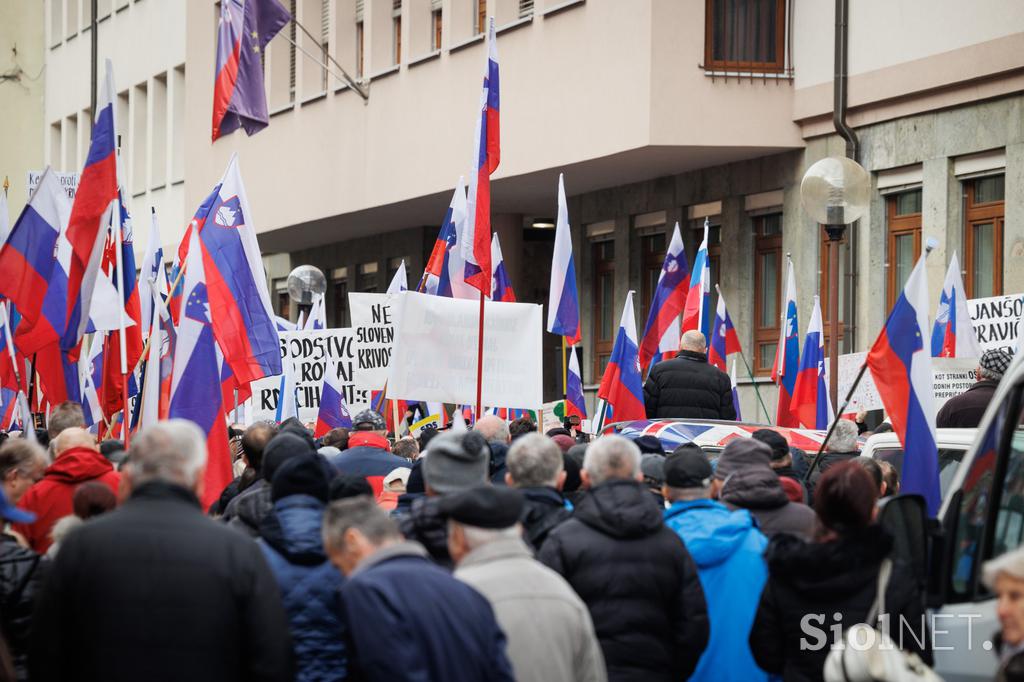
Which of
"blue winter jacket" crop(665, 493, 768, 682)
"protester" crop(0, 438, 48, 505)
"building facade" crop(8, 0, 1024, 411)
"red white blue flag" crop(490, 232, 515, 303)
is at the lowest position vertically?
"blue winter jacket" crop(665, 493, 768, 682)

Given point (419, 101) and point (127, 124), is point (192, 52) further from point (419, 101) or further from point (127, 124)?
point (419, 101)

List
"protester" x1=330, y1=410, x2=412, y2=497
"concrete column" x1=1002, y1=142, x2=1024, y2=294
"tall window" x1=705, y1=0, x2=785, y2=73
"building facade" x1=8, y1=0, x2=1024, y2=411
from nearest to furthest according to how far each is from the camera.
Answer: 1. "protester" x1=330, y1=410, x2=412, y2=497
2. "concrete column" x1=1002, y1=142, x2=1024, y2=294
3. "building facade" x1=8, y1=0, x2=1024, y2=411
4. "tall window" x1=705, y1=0, x2=785, y2=73

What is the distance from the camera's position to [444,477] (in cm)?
679

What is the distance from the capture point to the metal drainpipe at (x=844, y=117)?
23.0 metres

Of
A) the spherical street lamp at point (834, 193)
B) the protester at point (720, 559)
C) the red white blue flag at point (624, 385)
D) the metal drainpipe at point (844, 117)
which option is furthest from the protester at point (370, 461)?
the metal drainpipe at point (844, 117)

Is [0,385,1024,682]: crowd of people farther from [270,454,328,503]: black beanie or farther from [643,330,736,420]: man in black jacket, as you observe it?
[643,330,736,420]: man in black jacket

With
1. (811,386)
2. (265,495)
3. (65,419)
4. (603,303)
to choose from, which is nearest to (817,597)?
(265,495)

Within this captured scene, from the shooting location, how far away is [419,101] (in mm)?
30281

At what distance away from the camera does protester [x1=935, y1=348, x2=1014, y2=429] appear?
11.6 meters

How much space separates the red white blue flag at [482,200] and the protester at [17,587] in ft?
26.4

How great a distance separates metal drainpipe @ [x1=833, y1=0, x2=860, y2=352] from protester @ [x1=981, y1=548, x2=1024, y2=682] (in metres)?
18.1

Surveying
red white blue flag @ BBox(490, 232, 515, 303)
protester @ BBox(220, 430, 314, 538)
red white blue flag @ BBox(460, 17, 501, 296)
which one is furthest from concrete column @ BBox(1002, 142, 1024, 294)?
protester @ BBox(220, 430, 314, 538)

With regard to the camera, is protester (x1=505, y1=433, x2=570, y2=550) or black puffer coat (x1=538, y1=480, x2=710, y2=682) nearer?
black puffer coat (x1=538, y1=480, x2=710, y2=682)

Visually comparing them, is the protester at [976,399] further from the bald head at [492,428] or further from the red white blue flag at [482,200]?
the red white blue flag at [482,200]
